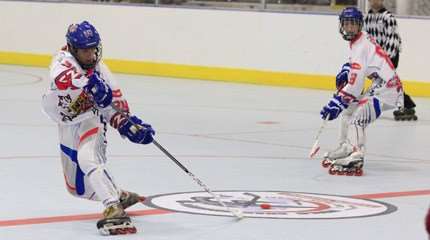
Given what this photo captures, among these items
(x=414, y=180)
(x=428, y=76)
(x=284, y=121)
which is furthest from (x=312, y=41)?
(x=414, y=180)

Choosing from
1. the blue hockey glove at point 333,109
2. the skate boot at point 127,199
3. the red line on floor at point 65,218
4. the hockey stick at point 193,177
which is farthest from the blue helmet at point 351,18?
the skate boot at point 127,199

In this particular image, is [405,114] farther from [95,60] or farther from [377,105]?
[95,60]

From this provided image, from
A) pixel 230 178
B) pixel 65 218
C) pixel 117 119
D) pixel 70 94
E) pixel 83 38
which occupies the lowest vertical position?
pixel 230 178

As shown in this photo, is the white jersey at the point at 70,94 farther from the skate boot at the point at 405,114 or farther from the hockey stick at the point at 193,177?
the skate boot at the point at 405,114

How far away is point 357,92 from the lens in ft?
25.5

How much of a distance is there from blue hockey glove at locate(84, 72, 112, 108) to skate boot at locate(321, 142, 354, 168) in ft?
9.36

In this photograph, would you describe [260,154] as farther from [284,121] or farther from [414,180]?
[284,121]

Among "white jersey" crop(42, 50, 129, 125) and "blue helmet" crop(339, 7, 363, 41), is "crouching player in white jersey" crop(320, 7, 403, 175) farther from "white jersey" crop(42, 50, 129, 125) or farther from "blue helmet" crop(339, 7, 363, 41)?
"white jersey" crop(42, 50, 129, 125)

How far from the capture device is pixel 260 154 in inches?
338

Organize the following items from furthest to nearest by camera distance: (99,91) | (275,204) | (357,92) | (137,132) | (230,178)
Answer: (357,92)
(230,178)
(275,204)
(137,132)
(99,91)

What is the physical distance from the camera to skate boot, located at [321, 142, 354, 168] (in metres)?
7.82

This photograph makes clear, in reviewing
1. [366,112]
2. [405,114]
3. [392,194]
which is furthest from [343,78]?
[405,114]

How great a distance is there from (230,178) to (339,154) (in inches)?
36.2

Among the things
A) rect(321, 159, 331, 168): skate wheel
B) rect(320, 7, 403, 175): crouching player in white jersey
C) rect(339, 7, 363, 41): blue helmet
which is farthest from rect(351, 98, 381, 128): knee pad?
rect(339, 7, 363, 41): blue helmet
